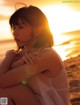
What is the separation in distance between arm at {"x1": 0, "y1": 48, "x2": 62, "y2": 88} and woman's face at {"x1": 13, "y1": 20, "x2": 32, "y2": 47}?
140 millimetres

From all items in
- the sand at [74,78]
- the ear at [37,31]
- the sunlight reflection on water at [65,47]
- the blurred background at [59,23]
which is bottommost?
the sand at [74,78]

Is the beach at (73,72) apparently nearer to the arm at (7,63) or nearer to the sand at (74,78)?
the sand at (74,78)

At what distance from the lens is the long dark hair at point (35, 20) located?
173cm

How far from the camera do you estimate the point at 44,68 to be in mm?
1635

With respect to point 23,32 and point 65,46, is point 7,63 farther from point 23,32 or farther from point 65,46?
point 65,46

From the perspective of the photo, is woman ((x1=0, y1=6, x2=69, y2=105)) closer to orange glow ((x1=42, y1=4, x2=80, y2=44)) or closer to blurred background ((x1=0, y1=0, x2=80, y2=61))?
blurred background ((x1=0, y1=0, x2=80, y2=61))

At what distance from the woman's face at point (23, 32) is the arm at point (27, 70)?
0.14 metres

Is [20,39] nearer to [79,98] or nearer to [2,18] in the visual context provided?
[79,98]

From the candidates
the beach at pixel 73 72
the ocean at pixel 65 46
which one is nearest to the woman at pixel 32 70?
the beach at pixel 73 72

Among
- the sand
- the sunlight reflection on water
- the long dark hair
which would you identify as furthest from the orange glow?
the long dark hair

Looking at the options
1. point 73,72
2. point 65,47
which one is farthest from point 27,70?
point 65,47

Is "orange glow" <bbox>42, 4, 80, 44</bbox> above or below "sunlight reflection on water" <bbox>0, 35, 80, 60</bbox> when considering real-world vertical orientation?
above

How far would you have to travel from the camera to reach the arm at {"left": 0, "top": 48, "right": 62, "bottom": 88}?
1614 millimetres

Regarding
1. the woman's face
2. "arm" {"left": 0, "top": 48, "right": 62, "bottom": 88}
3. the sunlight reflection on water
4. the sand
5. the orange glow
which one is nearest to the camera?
"arm" {"left": 0, "top": 48, "right": 62, "bottom": 88}
